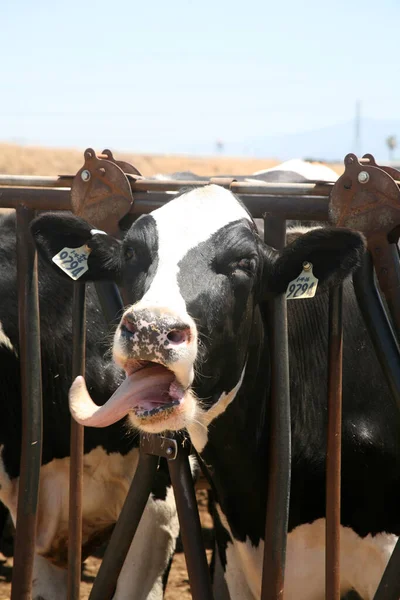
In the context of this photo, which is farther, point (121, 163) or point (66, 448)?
point (66, 448)

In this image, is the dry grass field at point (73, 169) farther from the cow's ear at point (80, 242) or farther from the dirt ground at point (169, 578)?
the cow's ear at point (80, 242)

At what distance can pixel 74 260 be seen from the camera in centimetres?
304

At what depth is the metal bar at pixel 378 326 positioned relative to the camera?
2736 mm

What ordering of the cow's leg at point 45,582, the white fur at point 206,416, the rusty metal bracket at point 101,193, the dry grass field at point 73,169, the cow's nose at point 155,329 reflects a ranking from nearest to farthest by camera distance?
the cow's nose at point 155,329
the white fur at point 206,416
the rusty metal bracket at point 101,193
the cow's leg at point 45,582
the dry grass field at point 73,169

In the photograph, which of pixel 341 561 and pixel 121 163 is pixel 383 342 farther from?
pixel 121 163

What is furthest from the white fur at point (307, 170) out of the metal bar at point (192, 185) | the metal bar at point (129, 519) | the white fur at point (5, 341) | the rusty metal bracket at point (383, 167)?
the metal bar at point (129, 519)

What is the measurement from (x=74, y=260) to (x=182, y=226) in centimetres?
48

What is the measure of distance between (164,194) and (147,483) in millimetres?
1040

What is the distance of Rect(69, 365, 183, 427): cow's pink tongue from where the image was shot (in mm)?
2395

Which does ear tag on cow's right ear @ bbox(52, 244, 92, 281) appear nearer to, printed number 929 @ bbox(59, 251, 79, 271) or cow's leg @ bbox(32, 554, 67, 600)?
printed number 929 @ bbox(59, 251, 79, 271)

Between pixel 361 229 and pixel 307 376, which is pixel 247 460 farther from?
pixel 361 229

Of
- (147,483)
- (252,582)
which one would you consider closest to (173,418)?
(147,483)

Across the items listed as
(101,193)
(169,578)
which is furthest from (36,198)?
(169,578)

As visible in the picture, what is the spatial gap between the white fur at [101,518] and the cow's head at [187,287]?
4.34ft
